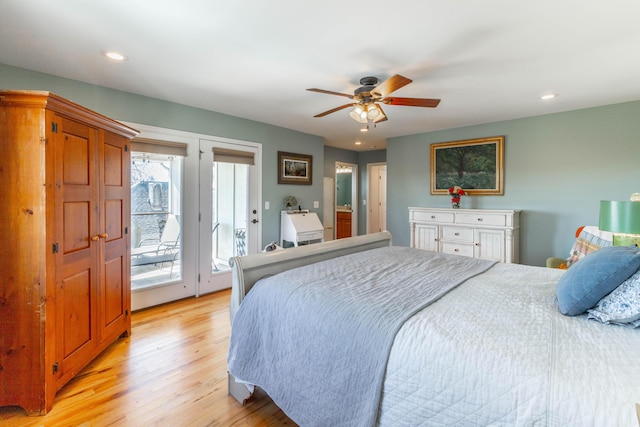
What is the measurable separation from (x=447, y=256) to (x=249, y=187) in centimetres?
284

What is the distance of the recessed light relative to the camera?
2.25 metres

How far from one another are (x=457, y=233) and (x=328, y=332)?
362cm

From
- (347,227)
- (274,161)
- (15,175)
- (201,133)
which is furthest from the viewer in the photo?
(347,227)

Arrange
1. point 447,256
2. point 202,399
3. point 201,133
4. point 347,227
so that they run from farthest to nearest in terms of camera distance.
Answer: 1. point 347,227
2. point 201,133
3. point 447,256
4. point 202,399

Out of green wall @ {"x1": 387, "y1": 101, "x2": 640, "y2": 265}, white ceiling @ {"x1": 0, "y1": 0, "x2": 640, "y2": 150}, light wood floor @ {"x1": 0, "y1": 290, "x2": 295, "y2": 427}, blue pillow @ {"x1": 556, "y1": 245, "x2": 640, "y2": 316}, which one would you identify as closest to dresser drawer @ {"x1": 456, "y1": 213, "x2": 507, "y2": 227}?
green wall @ {"x1": 387, "y1": 101, "x2": 640, "y2": 265}

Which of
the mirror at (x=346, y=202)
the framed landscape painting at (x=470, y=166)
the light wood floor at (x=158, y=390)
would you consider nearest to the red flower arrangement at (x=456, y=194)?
the framed landscape painting at (x=470, y=166)

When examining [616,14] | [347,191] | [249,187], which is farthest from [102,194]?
[347,191]

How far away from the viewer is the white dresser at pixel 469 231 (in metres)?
3.99

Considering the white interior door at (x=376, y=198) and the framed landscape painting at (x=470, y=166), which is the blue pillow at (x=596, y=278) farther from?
the white interior door at (x=376, y=198)

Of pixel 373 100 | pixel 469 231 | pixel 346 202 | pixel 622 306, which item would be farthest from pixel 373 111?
pixel 346 202

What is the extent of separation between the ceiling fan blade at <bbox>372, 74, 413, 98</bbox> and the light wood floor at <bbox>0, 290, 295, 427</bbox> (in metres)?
2.35

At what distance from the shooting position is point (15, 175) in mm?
1721

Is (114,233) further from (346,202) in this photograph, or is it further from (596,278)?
(346,202)

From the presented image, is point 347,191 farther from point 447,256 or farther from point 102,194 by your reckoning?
point 102,194
